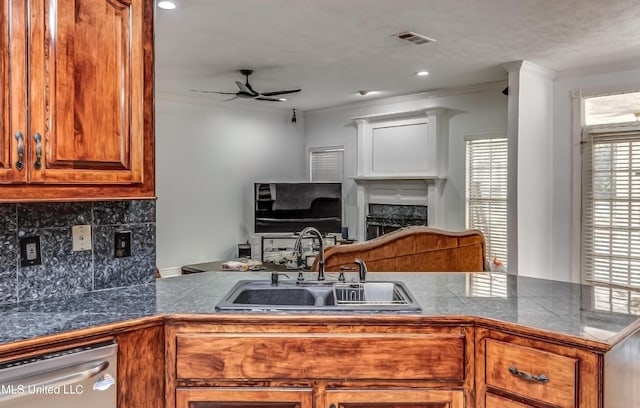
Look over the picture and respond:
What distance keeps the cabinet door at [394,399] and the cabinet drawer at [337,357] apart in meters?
0.06

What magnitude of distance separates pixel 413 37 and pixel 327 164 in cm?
414

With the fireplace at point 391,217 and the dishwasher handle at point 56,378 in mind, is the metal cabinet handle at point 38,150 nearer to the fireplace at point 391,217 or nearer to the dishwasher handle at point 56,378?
the dishwasher handle at point 56,378

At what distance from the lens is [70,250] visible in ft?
7.34

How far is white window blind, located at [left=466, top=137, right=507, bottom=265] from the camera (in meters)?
5.82

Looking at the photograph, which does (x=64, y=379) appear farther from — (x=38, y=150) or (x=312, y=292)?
(x=312, y=292)

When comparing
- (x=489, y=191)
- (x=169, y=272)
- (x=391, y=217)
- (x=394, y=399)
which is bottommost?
(x=169, y=272)

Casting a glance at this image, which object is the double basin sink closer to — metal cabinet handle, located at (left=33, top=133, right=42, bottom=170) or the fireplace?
metal cabinet handle, located at (left=33, top=133, right=42, bottom=170)

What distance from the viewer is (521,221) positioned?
16.0 feet

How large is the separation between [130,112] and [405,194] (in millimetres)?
5111

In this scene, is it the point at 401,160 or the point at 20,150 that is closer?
the point at 20,150

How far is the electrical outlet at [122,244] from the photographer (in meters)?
2.39

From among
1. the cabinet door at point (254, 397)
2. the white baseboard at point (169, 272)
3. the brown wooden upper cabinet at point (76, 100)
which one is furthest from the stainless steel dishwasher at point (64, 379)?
the white baseboard at point (169, 272)

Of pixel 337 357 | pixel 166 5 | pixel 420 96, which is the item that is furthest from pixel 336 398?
pixel 420 96

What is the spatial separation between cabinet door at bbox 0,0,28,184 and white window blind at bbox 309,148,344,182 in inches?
240
